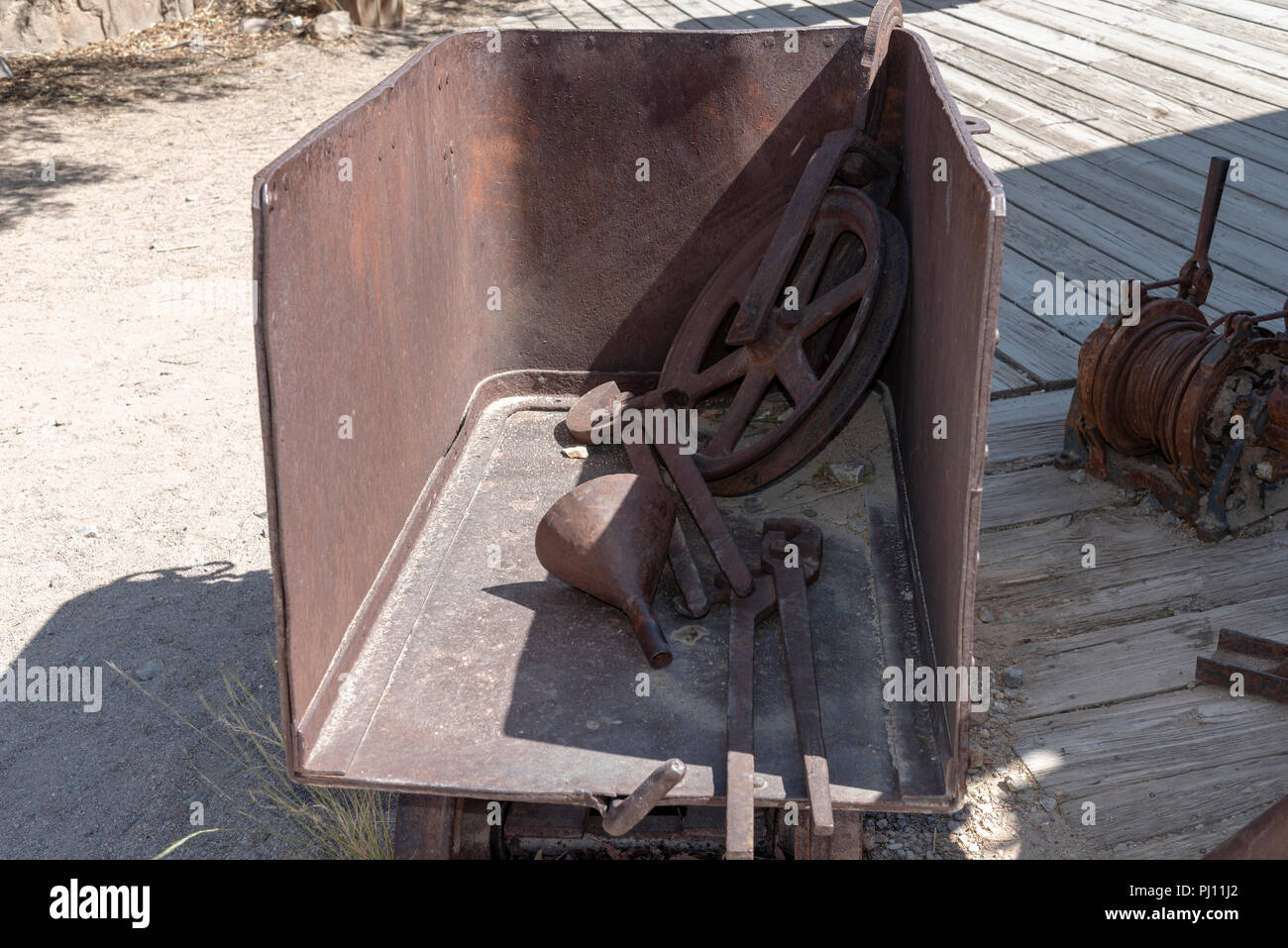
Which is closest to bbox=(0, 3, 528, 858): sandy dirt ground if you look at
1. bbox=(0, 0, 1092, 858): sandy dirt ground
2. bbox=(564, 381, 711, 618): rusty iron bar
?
bbox=(0, 0, 1092, 858): sandy dirt ground

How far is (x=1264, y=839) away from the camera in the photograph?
1.70 m

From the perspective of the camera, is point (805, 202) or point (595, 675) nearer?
point (595, 675)

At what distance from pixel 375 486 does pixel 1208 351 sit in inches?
79.9

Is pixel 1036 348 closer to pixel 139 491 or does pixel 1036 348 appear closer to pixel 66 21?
pixel 139 491

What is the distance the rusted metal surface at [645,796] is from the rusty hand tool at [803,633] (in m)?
0.22

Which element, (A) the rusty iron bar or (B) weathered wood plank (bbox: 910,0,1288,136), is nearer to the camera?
(A) the rusty iron bar

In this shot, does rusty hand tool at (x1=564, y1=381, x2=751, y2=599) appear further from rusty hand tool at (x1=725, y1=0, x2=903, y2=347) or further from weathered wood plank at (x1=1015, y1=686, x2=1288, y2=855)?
weathered wood plank at (x1=1015, y1=686, x2=1288, y2=855)

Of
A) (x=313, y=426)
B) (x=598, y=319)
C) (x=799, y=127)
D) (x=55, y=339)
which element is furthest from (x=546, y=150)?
(x=55, y=339)

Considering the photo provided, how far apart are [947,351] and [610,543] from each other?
2.47 feet

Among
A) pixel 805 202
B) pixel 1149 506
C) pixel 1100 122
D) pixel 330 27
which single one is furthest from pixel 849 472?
pixel 330 27

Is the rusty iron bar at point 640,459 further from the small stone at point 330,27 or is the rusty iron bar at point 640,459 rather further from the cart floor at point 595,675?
the small stone at point 330,27

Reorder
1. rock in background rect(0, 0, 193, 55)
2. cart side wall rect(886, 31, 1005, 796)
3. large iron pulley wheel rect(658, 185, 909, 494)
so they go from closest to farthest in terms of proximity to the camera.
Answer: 1. cart side wall rect(886, 31, 1005, 796)
2. large iron pulley wheel rect(658, 185, 909, 494)
3. rock in background rect(0, 0, 193, 55)

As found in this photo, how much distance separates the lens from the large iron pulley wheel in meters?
2.75

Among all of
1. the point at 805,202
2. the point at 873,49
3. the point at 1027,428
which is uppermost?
the point at 873,49
